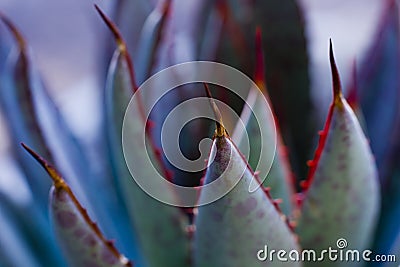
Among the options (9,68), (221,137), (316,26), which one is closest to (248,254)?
(221,137)

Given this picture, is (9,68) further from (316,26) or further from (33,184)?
(316,26)

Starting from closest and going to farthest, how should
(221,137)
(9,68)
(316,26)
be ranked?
1. (221,137)
2. (9,68)
3. (316,26)

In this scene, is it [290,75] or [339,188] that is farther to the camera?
[290,75]

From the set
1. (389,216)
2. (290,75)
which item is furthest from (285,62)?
(389,216)

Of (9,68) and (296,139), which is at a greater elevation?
(9,68)

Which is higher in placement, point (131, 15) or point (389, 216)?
point (131, 15)

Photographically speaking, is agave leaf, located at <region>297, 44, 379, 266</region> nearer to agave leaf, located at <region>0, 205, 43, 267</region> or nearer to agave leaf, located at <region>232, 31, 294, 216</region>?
agave leaf, located at <region>232, 31, 294, 216</region>

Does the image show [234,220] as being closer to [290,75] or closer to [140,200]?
[140,200]
